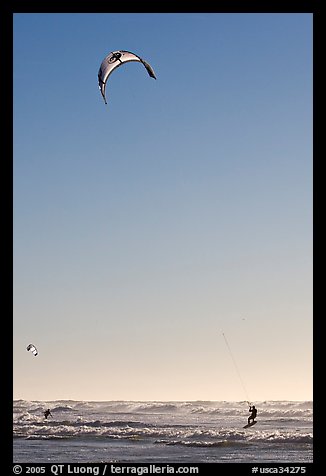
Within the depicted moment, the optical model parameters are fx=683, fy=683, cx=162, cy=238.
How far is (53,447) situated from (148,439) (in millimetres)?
2045

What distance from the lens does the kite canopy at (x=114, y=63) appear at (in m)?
9.36

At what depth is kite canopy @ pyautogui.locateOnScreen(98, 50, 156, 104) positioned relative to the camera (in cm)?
936

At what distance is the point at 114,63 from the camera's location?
9695 millimetres

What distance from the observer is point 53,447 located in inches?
483
